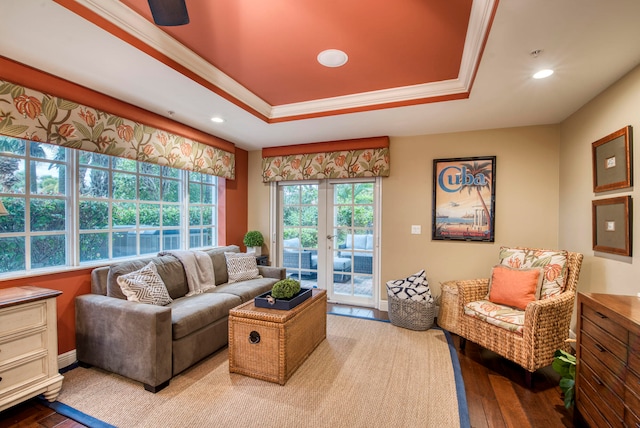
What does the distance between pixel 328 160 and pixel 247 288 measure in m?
2.01

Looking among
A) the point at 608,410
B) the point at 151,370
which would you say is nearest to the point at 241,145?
the point at 151,370

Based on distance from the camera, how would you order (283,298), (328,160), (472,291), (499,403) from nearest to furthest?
(499,403) < (283,298) < (472,291) < (328,160)

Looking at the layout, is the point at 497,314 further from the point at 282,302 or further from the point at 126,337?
the point at 126,337

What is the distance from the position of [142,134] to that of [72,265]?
135cm

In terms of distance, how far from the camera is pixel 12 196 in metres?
2.22

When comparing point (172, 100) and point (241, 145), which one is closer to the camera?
point (172, 100)

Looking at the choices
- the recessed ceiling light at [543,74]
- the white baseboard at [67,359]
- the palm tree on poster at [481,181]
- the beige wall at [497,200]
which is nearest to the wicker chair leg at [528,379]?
the beige wall at [497,200]

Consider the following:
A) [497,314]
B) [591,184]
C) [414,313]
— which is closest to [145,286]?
[414,313]

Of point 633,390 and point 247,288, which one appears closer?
point 633,390

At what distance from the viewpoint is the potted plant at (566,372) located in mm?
Answer: 1876

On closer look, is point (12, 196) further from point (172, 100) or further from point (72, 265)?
point (172, 100)

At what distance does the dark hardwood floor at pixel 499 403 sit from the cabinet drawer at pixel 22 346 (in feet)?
1.30

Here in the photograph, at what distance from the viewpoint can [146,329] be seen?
81.5 inches

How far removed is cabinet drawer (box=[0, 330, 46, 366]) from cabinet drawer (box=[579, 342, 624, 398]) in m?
3.38
